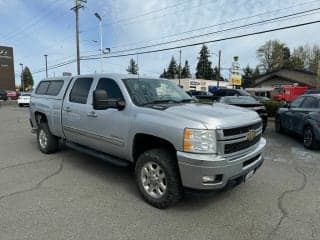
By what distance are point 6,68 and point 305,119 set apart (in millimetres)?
69649

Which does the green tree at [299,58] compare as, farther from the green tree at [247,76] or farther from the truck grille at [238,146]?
the truck grille at [238,146]

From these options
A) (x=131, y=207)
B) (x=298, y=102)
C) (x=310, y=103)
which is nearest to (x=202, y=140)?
(x=131, y=207)

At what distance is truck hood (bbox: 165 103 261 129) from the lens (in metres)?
3.69

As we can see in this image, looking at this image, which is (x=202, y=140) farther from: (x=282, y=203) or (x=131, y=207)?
(x=282, y=203)


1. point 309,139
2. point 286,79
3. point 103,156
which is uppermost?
point 286,79

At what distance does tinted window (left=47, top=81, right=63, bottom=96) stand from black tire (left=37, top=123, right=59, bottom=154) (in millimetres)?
792

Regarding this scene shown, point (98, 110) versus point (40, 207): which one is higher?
point (98, 110)

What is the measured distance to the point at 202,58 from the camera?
90438mm

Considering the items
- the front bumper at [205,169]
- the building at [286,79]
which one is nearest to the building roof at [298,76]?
the building at [286,79]

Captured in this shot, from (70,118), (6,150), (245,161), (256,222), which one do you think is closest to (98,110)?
(70,118)

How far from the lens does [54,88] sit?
689 cm

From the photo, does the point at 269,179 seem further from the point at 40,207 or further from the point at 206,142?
the point at 40,207

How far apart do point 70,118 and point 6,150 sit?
301 centimetres

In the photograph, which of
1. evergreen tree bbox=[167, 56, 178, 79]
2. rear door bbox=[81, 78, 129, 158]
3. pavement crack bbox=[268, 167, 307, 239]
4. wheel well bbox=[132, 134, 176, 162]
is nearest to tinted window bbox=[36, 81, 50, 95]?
rear door bbox=[81, 78, 129, 158]
